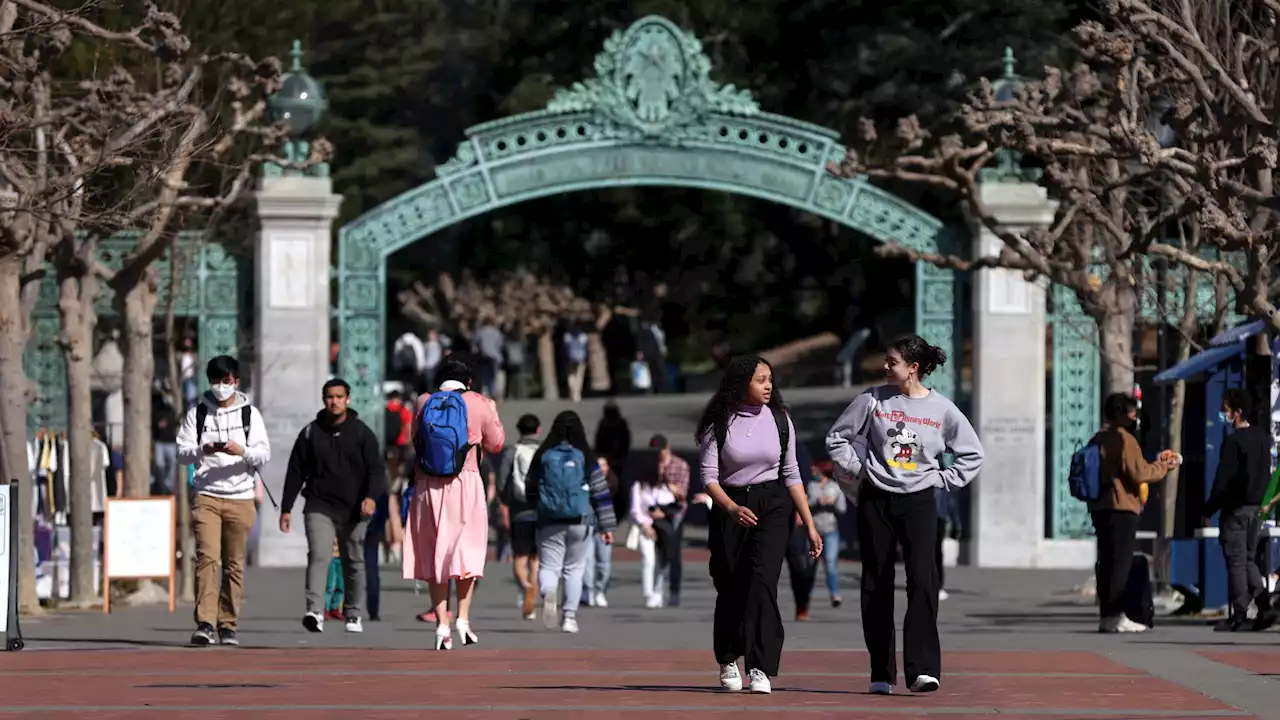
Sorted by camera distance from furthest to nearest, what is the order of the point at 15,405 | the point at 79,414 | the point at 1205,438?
1. the point at 79,414
2. the point at 1205,438
3. the point at 15,405

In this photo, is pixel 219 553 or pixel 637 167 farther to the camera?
pixel 637 167

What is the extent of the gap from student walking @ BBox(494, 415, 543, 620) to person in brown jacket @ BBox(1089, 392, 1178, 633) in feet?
13.5

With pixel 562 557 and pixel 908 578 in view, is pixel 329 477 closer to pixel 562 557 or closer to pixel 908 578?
pixel 562 557

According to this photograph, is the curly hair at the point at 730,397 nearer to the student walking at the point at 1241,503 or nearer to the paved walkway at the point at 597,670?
the paved walkway at the point at 597,670

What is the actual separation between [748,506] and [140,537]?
8.41m

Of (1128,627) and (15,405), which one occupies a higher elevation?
(15,405)

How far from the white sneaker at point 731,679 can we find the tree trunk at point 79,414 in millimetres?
9415

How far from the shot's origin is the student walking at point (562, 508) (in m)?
19.3

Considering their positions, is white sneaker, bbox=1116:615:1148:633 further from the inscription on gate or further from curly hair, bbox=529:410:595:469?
the inscription on gate

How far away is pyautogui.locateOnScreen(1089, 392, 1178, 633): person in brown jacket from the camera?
1889 centimetres

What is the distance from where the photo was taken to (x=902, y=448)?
13578 millimetres

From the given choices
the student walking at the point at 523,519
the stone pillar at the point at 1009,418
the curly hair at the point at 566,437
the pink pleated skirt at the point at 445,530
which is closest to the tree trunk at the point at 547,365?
the stone pillar at the point at 1009,418

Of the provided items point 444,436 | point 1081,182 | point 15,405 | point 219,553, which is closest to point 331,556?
point 219,553

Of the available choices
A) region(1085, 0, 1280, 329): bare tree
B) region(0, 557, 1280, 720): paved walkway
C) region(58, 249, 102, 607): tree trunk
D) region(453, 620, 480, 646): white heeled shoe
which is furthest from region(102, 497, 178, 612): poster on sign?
region(1085, 0, 1280, 329): bare tree
